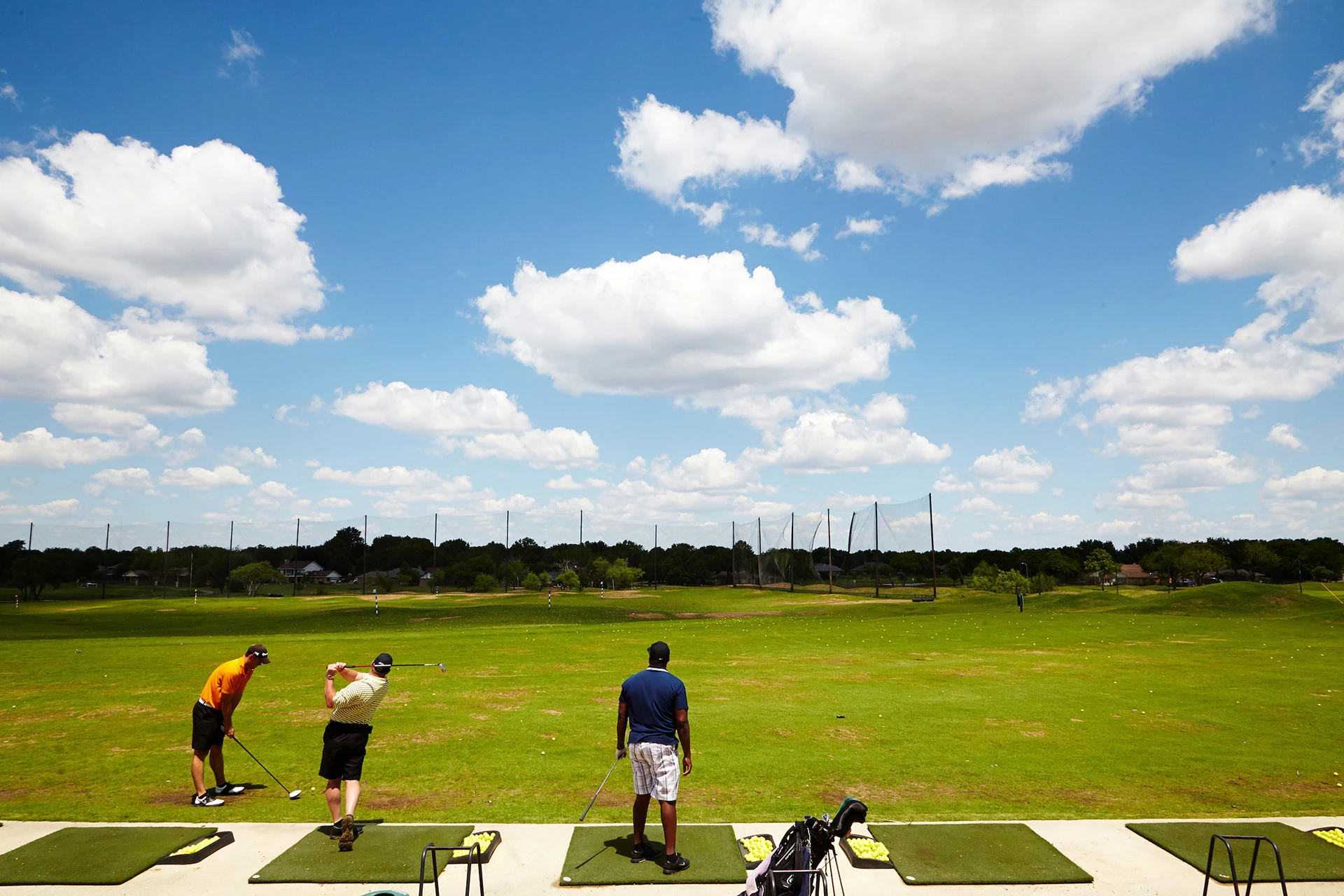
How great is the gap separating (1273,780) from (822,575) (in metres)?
74.1

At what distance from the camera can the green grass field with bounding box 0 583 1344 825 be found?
11078 mm

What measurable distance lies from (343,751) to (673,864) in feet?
13.9

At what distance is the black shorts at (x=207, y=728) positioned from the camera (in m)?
11.0

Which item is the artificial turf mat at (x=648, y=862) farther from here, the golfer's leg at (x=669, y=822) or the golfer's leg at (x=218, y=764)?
the golfer's leg at (x=218, y=764)

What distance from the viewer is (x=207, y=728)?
11.0 meters

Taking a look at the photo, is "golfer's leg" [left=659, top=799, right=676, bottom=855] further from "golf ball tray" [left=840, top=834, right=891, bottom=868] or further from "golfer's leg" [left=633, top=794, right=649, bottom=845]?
"golf ball tray" [left=840, top=834, right=891, bottom=868]

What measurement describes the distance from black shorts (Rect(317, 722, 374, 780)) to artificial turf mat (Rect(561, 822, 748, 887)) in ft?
9.18

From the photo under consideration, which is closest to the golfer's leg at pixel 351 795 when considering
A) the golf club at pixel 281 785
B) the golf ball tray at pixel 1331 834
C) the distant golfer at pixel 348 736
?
the distant golfer at pixel 348 736

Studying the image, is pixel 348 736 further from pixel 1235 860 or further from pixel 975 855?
pixel 1235 860

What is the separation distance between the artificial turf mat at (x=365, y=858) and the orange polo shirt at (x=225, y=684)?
2.97 meters

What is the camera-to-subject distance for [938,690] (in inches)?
795

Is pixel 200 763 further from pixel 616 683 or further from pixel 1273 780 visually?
pixel 1273 780

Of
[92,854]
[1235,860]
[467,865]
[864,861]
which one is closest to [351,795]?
[467,865]

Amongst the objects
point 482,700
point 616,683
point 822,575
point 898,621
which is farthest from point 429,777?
point 822,575
